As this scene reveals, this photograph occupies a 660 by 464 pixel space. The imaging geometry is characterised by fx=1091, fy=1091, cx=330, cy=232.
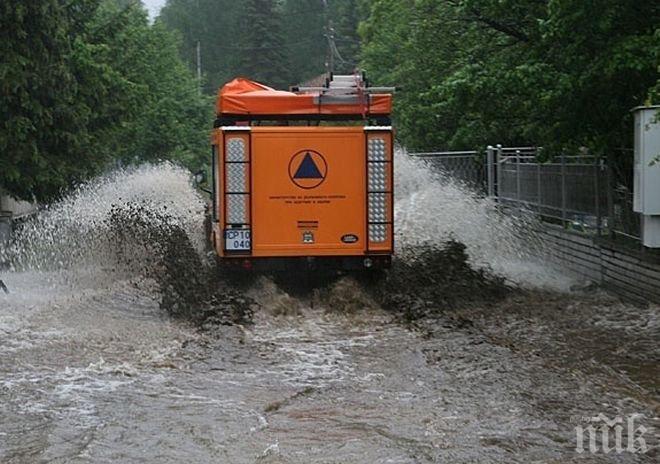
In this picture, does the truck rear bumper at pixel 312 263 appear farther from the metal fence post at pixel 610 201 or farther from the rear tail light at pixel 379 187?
the metal fence post at pixel 610 201

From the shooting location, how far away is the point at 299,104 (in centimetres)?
1500

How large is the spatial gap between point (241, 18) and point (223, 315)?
8803 centimetres

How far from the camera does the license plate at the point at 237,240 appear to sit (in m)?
14.4

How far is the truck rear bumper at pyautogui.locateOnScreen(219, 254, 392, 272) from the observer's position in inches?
573

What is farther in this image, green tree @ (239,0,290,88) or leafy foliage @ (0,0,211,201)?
green tree @ (239,0,290,88)

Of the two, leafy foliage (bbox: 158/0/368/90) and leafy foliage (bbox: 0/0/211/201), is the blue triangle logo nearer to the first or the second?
leafy foliage (bbox: 0/0/211/201)

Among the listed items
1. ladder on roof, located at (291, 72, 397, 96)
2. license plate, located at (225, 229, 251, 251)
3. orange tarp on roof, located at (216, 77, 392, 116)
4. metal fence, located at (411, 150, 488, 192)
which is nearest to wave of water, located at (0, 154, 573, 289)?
metal fence, located at (411, 150, 488, 192)

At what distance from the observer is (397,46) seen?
35.8 meters

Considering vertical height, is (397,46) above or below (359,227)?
above

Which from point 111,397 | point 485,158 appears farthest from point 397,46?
point 111,397

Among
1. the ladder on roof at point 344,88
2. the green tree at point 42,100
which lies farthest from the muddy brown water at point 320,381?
the green tree at point 42,100

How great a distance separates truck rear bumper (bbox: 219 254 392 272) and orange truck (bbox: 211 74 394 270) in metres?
0.01

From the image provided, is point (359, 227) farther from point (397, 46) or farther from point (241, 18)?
point (241, 18)

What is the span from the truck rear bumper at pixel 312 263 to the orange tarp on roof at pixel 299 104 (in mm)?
2008
